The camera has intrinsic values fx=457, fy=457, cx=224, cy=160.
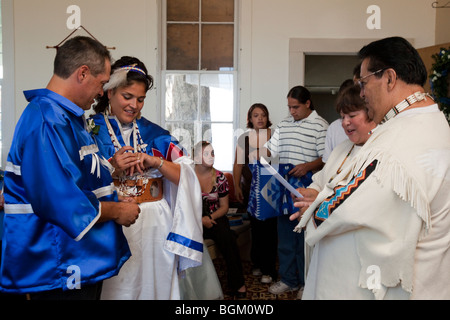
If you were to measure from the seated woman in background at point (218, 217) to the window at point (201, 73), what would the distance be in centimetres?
130

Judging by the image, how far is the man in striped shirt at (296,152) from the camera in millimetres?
3727

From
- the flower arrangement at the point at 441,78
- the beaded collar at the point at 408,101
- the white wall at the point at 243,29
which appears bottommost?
the beaded collar at the point at 408,101

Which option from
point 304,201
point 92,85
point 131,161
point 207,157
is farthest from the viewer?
point 207,157

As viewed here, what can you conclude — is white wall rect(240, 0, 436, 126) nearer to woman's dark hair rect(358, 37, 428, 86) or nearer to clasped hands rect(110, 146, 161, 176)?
clasped hands rect(110, 146, 161, 176)

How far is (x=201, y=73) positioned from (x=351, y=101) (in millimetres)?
3514

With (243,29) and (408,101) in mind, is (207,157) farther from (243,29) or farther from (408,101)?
(408,101)

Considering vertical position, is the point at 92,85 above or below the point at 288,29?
below

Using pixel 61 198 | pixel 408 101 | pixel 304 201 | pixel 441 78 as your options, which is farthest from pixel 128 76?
pixel 441 78

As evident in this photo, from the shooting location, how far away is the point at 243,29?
5207 millimetres

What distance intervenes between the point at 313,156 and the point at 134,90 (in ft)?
6.55

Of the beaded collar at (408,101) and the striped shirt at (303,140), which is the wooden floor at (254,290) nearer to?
the striped shirt at (303,140)

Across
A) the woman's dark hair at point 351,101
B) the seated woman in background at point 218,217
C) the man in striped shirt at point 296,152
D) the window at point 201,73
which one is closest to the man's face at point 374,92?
the woman's dark hair at point 351,101

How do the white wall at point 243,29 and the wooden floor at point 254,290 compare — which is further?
the white wall at point 243,29
